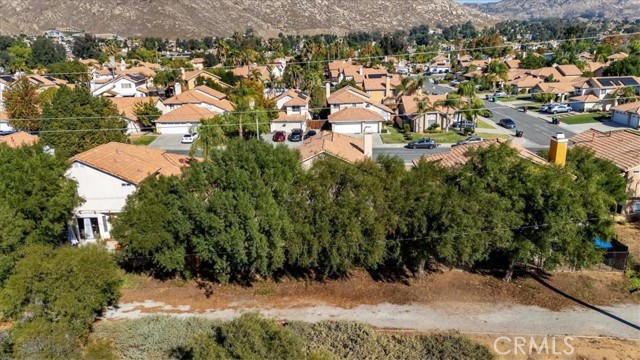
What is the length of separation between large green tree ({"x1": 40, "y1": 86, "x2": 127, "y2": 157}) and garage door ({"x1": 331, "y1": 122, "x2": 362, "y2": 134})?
2264 centimetres

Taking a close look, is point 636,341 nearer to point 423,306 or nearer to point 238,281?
point 423,306

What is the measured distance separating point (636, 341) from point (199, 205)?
18.2 metres

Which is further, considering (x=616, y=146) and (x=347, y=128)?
(x=347, y=128)

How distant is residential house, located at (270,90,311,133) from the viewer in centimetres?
5544

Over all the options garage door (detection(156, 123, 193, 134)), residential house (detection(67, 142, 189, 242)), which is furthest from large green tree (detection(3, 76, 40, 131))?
residential house (detection(67, 142, 189, 242))

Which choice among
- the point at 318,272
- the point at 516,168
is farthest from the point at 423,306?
the point at 516,168

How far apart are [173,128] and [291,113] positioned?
1406cm

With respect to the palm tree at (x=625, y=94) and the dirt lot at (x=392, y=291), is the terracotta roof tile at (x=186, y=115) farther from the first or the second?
the palm tree at (x=625, y=94)

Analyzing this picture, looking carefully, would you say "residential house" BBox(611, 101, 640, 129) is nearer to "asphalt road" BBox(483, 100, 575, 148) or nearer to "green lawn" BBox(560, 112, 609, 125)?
"green lawn" BBox(560, 112, 609, 125)

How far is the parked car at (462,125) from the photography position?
179 feet

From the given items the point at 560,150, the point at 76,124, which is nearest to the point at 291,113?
the point at 76,124

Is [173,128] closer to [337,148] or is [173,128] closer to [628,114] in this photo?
[337,148]

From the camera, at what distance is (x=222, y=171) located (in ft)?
67.1

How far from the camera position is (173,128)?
2194 inches
